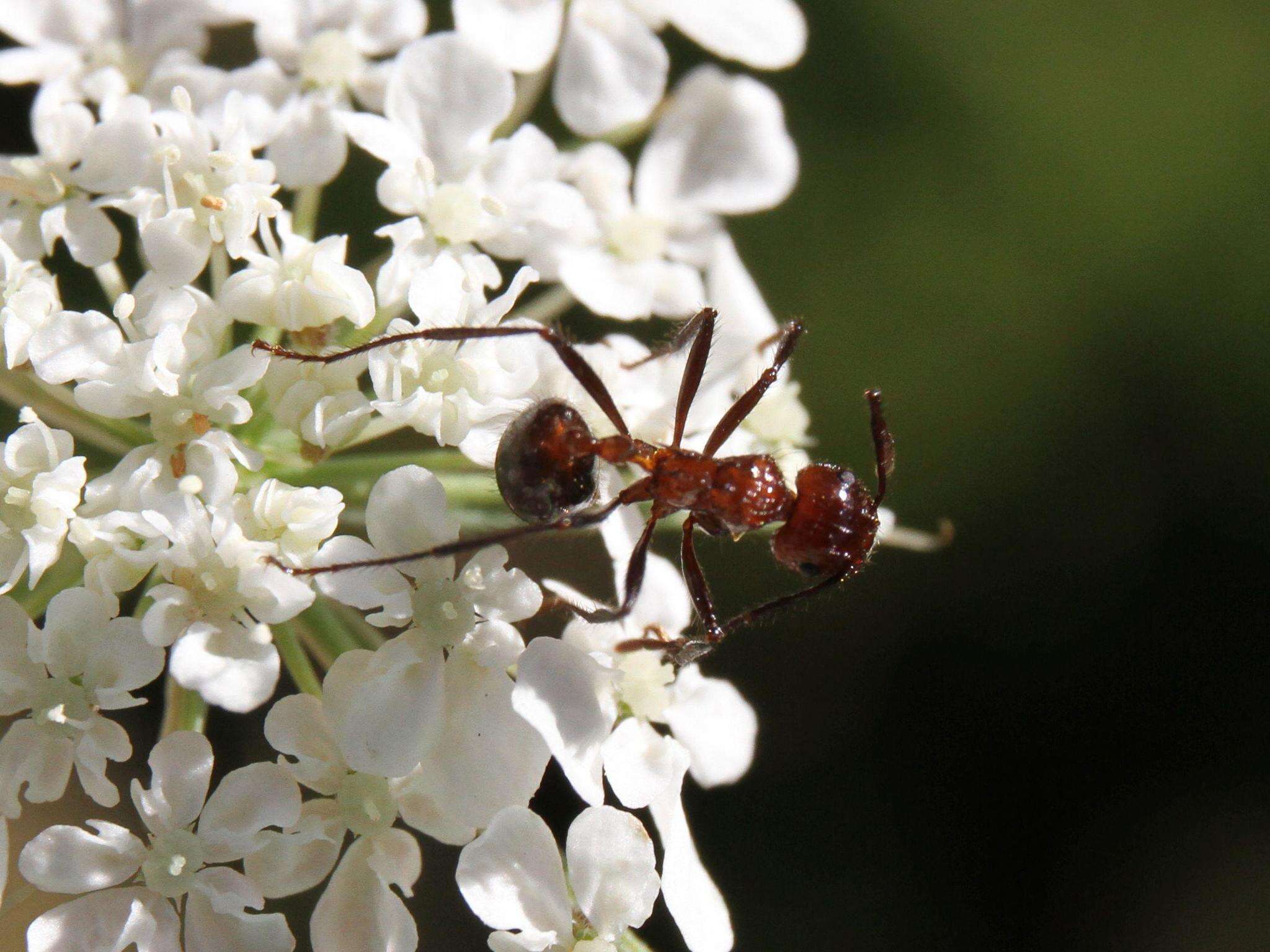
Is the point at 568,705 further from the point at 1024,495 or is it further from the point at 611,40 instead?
the point at 1024,495

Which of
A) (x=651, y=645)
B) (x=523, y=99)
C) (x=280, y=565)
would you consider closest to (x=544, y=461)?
(x=651, y=645)

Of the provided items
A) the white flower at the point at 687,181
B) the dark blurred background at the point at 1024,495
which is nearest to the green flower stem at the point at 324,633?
the white flower at the point at 687,181

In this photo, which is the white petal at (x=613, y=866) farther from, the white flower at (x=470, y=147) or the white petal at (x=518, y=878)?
the white flower at (x=470, y=147)

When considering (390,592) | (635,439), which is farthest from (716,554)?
(390,592)

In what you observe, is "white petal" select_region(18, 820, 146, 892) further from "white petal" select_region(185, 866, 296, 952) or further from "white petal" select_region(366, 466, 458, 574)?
"white petal" select_region(366, 466, 458, 574)

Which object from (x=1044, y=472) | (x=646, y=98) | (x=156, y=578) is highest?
(x=646, y=98)

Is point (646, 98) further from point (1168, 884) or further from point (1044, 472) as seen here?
point (1168, 884)
